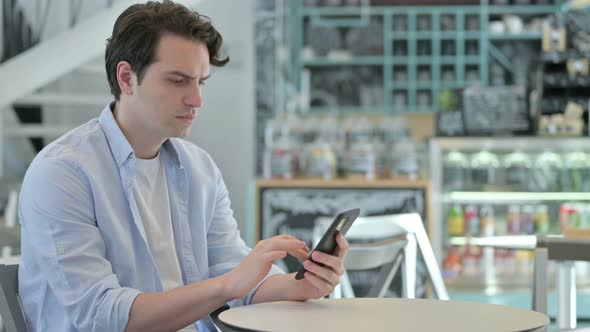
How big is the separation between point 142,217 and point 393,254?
4.77 feet

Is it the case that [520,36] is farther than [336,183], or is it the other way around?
[520,36]

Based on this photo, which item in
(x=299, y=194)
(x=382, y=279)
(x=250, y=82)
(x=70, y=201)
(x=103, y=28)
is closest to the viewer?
→ (x=70, y=201)

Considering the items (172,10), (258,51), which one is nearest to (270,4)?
(258,51)

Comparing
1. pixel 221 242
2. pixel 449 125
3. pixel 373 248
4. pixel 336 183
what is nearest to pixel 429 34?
pixel 449 125

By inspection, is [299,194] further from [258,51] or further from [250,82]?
[250,82]

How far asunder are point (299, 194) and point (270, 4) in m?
2.10

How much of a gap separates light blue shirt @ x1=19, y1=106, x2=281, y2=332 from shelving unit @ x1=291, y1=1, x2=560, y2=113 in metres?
8.78

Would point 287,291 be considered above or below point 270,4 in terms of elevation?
below

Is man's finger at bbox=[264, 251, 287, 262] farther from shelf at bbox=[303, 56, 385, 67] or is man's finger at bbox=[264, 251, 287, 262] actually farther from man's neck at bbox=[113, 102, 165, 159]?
shelf at bbox=[303, 56, 385, 67]

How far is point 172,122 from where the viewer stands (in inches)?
81.4

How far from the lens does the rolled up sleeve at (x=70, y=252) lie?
75.0 inches

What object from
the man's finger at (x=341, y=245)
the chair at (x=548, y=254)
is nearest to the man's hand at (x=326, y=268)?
the man's finger at (x=341, y=245)

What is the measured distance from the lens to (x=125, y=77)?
2.11 meters

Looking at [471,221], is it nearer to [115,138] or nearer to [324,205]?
[324,205]
